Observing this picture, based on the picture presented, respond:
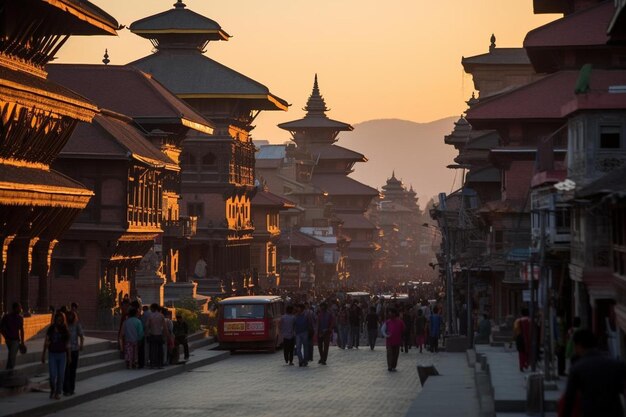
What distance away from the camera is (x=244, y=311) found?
48656 millimetres

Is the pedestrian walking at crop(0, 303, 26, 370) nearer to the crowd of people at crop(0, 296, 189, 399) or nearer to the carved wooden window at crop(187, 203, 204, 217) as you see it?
the crowd of people at crop(0, 296, 189, 399)

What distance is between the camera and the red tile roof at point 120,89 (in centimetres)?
6888

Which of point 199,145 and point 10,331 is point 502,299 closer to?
point 199,145

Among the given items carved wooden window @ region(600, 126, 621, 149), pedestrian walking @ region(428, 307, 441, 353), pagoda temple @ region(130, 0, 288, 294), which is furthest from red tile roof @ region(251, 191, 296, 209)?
carved wooden window @ region(600, 126, 621, 149)

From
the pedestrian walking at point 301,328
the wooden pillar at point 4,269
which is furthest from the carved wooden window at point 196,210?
the wooden pillar at point 4,269

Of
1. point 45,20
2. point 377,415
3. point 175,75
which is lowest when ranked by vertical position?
point 377,415

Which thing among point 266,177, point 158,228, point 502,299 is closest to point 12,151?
point 158,228

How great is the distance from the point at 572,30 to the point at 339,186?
363 feet

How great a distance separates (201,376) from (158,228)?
2664 centimetres

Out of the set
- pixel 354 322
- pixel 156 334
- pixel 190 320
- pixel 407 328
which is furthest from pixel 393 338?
pixel 190 320

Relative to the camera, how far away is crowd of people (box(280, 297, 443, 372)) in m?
40.0

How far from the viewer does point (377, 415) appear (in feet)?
90.6

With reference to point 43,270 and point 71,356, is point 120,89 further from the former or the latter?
point 71,356

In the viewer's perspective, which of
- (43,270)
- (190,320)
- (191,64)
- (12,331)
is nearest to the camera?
(12,331)
